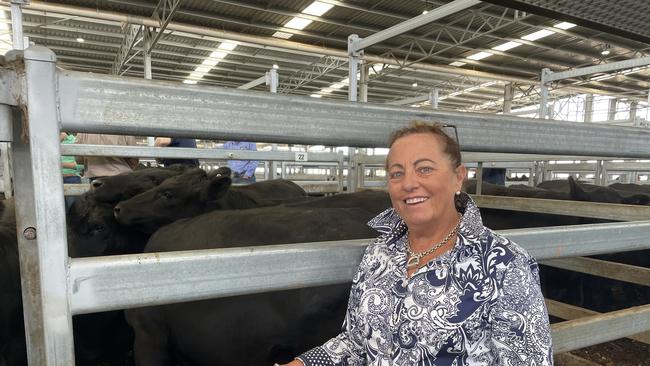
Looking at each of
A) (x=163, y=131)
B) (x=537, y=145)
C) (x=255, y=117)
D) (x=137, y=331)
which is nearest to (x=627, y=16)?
(x=537, y=145)

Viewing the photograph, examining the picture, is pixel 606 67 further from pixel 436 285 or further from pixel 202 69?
pixel 202 69

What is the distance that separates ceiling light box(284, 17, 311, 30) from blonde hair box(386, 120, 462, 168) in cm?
933

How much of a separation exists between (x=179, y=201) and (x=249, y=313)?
4.65ft

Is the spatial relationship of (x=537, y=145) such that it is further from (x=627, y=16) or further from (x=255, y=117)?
(x=627, y=16)

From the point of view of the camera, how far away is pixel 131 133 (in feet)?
2.65

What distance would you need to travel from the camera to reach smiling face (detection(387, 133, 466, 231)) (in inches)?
44.9

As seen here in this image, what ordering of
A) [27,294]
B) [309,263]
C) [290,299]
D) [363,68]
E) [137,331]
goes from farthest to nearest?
[363,68] → [137,331] → [290,299] → [309,263] → [27,294]

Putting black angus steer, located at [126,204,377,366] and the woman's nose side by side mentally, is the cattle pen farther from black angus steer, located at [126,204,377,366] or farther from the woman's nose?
black angus steer, located at [126,204,377,366]

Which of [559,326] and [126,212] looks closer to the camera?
[559,326]

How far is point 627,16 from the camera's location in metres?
1.96

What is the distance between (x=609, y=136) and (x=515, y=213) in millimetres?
1887

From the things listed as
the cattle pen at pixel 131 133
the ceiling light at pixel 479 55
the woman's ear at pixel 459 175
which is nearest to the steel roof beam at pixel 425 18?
the woman's ear at pixel 459 175

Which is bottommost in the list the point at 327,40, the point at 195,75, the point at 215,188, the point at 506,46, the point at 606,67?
the point at 215,188

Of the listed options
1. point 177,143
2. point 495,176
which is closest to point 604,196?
point 495,176
